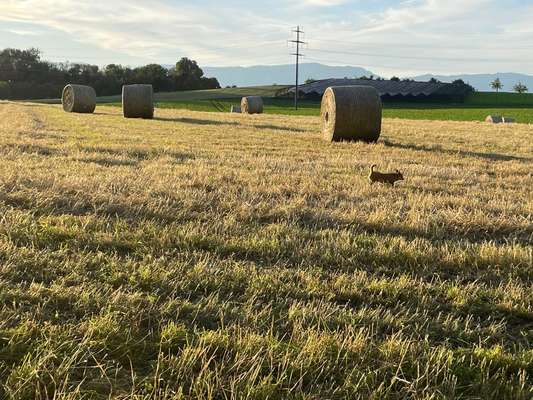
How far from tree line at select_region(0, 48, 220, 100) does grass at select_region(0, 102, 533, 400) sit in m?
86.5

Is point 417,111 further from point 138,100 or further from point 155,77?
point 155,77

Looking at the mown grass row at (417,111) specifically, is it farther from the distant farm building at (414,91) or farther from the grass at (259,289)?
the grass at (259,289)

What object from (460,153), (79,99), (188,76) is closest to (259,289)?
(460,153)

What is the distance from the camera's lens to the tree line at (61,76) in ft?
281

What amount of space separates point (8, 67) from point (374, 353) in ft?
334

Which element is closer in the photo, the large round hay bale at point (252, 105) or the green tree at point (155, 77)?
the large round hay bale at point (252, 105)

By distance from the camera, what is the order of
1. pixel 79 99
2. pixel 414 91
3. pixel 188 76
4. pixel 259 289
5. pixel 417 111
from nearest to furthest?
pixel 259 289
pixel 79 99
pixel 417 111
pixel 414 91
pixel 188 76

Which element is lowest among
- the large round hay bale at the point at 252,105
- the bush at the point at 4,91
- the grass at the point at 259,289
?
the grass at the point at 259,289

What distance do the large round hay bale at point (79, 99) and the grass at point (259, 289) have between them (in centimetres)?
2544

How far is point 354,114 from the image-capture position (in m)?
15.1

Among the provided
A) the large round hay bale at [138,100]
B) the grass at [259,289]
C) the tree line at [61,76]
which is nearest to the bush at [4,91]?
the tree line at [61,76]

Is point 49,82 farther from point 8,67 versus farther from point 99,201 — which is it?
point 99,201

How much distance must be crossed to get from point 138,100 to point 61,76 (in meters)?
71.2

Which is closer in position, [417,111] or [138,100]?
[138,100]
